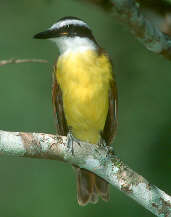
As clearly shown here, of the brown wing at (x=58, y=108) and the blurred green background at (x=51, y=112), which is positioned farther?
the blurred green background at (x=51, y=112)

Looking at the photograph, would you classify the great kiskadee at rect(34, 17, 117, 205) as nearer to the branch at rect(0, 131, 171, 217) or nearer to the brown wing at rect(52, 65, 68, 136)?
the brown wing at rect(52, 65, 68, 136)

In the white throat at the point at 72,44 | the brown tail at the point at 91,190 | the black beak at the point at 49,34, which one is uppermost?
the black beak at the point at 49,34

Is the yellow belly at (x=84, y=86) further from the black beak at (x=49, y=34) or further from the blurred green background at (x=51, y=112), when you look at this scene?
the blurred green background at (x=51, y=112)

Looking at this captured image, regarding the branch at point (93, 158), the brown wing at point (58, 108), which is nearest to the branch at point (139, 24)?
the brown wing at point (58, 108)

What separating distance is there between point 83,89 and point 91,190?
3.09ft

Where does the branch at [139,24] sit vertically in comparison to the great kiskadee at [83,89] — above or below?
above

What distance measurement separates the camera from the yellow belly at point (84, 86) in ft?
15.6

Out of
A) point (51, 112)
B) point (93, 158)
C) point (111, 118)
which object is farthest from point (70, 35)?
point (51, 112)

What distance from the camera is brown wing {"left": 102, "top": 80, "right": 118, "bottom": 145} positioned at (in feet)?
16.3

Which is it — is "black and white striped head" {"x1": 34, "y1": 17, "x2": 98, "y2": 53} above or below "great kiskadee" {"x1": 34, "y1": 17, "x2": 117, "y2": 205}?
above

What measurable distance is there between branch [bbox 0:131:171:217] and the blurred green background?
1848 millimetres

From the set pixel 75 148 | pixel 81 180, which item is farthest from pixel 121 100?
pixel 75 148

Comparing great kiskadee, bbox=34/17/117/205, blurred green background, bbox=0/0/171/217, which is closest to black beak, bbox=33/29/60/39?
great kiskadee, bbox=34/17/117/205

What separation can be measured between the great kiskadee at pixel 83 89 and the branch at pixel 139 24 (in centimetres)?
40
